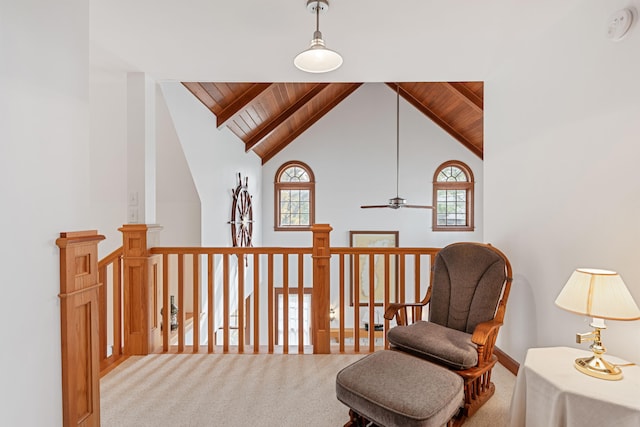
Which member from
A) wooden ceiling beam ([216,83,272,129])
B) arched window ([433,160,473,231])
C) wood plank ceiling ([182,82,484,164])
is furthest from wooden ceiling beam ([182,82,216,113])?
arched window ([433,160,473,231])

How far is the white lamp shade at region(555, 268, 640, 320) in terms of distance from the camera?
142 centimetres

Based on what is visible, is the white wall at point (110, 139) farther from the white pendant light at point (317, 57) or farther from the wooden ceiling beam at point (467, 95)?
the wooden ceiling beam at point (467, 95)

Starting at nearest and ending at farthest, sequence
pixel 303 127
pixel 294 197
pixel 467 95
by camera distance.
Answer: pixel 467 95 < pixel 303 127 < pixel 294 197

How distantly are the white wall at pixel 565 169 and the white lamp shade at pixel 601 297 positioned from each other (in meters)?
0.28

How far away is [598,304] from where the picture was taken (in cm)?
146

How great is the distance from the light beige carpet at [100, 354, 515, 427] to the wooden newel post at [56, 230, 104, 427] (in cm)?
32

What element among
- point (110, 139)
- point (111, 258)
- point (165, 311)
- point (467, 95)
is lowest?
point (165, 311)

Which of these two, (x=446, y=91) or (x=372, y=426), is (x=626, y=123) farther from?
(x=446, y=91)

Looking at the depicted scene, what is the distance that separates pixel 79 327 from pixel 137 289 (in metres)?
1.15

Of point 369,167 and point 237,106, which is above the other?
point 237,106

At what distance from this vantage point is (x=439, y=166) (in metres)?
7.12

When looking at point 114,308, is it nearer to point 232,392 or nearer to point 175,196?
point 232,392

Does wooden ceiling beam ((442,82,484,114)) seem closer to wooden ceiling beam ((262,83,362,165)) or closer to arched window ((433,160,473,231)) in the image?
arched window ((433,160,473,231))

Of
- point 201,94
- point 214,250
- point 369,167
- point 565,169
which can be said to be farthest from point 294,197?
point 565,169
